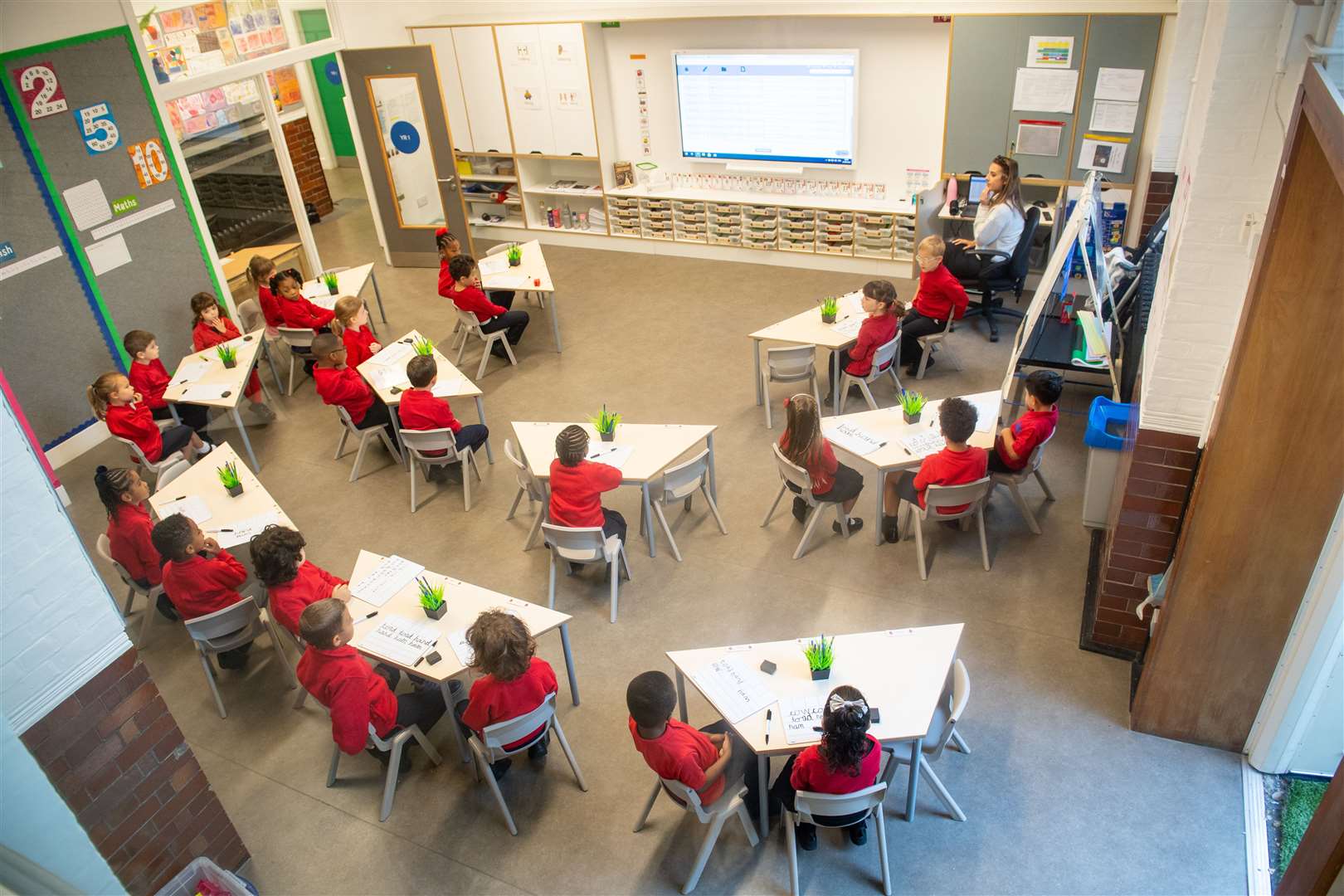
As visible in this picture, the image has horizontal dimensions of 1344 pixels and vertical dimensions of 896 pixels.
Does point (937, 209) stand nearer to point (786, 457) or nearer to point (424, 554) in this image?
point (786, 457)

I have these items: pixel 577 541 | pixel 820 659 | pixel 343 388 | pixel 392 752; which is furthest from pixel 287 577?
pixel 820 659

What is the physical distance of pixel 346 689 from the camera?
3.85m

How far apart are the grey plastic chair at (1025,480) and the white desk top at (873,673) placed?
1540 mm

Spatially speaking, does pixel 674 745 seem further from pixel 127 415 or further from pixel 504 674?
pixel 127 415

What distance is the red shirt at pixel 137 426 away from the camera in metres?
5.98

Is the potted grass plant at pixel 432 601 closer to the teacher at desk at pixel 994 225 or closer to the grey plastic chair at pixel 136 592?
the grey plastic chair at pixel 136 592

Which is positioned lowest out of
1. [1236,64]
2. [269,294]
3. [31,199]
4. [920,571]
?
[920,571]

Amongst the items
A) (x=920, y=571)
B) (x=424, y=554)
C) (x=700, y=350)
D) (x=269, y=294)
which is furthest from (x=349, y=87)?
(x=920, y=571)

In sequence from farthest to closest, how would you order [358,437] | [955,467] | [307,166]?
1. [307,166]
2. [358,437]
3. [955,467]

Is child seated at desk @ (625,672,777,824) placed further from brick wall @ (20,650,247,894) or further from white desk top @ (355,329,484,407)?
white desk top @ (355,329,484,407)

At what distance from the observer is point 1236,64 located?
3.34m

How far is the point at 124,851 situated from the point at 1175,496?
4580 millimetres

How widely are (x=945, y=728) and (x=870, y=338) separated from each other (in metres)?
3.23

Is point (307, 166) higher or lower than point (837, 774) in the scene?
higher
